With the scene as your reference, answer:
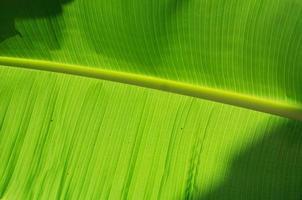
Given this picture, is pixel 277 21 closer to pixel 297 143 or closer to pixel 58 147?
pixel 297 143

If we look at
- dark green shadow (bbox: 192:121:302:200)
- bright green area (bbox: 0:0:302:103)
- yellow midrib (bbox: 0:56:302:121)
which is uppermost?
bright green area (bbox: 0:0:302:103)

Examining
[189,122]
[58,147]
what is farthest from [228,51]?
[58,147]

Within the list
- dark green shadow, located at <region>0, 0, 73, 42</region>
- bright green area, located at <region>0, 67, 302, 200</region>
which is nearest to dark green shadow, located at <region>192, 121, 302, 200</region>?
bright green area, located at <region>0, 67, 302, 200</region>

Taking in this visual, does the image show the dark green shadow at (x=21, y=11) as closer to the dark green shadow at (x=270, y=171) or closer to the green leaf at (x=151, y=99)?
the green leaf at (x=151, y=99)

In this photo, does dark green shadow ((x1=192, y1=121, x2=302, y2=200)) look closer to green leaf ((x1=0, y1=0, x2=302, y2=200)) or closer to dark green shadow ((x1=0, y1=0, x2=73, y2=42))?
green leaf ((x1=0, y1=0, x2=302, y2=200))

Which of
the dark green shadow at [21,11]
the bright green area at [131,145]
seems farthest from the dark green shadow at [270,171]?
the dark green shadow at [21,11]

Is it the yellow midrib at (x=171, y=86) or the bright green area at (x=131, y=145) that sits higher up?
the yellow midrib at (x=171, y=86)

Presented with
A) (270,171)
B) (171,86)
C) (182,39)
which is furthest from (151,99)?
(270,171)

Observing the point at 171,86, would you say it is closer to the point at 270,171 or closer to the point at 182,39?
the point at 182,39
